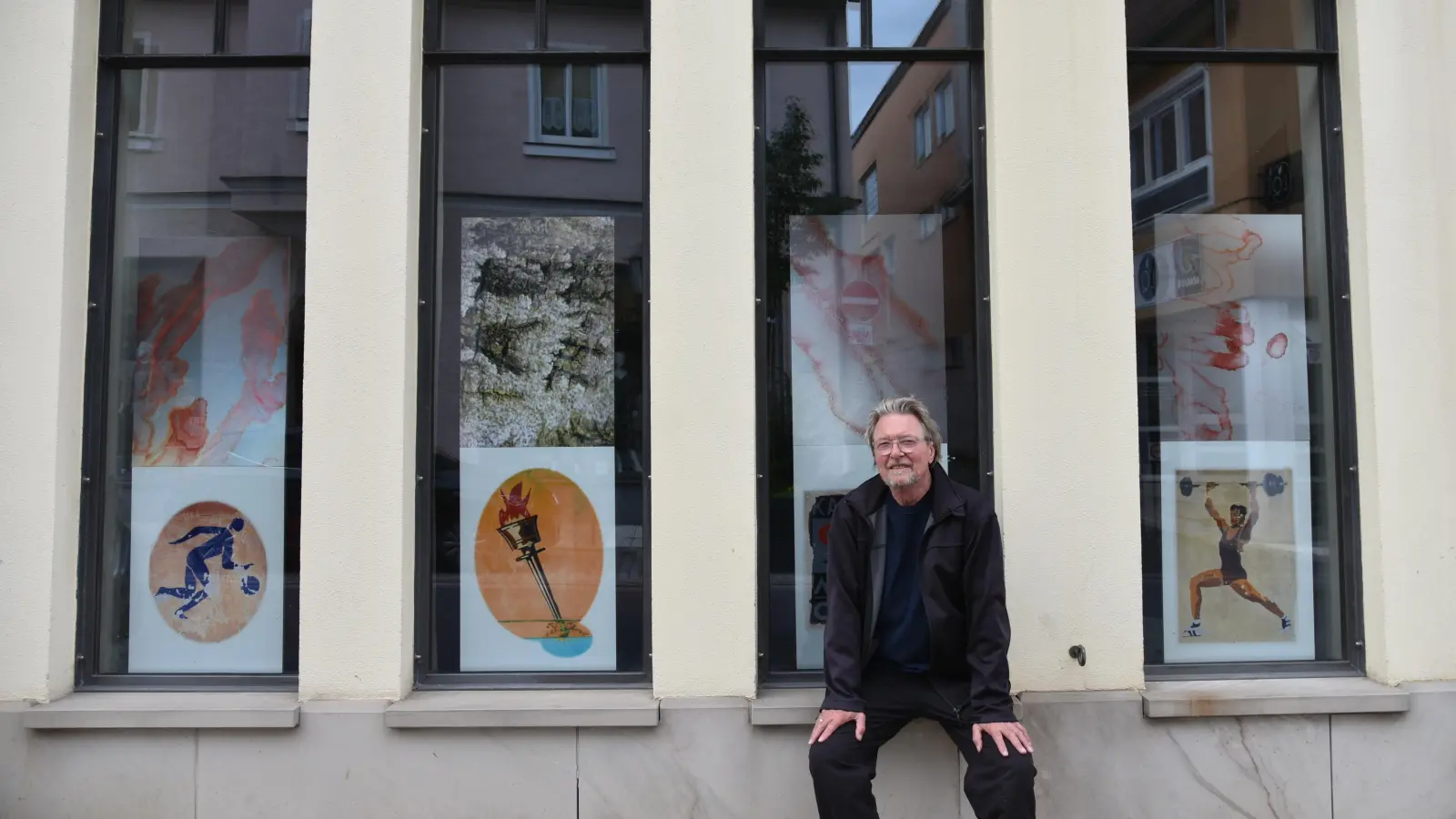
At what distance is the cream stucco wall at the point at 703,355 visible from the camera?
4.49m

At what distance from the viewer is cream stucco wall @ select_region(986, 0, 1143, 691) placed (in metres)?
4.49

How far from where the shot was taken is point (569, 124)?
4945 mm

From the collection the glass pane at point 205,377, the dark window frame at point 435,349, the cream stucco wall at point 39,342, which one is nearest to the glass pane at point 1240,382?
the dark window frame at point 435,349

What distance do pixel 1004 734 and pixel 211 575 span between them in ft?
11.9

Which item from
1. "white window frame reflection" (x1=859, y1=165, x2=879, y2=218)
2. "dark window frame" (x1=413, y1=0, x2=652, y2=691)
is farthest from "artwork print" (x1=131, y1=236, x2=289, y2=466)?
"white window frame reflection" (x1=859, y1=165, x2=879, y2=218)

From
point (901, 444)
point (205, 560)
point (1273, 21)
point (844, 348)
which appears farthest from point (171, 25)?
point (1273, 21)

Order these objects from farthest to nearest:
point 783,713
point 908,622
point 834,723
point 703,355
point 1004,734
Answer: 1. point 703,355
2. point 783,713
3. point 908,622
4. point 834,723
5. point 1004,734

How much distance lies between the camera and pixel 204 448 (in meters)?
4.98

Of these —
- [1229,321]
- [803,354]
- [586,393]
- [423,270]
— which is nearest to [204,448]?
[423,270]

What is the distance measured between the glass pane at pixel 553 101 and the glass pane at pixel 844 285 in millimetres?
951

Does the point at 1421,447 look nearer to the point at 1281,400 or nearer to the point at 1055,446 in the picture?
the point at 1281,400

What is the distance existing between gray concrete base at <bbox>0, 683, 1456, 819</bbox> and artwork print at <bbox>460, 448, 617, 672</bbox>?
0.46m

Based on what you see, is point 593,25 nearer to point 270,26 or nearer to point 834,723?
point 270,26

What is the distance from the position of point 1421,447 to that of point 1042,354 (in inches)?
66.6
